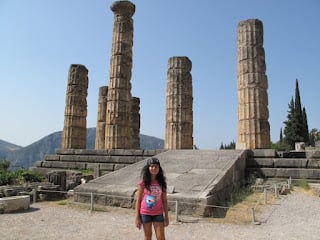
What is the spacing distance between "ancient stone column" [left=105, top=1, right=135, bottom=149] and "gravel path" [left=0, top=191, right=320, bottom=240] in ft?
32.5

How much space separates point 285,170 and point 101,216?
7449mm

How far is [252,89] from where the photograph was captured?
14.3 m

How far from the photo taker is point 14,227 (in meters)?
5.85

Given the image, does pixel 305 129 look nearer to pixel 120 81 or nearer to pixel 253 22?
pixel 253 22

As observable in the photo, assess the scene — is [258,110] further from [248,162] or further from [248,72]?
[248,162]

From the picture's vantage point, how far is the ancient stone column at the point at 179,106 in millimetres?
17641

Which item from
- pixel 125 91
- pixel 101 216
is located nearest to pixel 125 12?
pixel 125 91

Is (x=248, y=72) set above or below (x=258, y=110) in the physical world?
above

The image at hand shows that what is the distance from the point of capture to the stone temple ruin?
8.15 m

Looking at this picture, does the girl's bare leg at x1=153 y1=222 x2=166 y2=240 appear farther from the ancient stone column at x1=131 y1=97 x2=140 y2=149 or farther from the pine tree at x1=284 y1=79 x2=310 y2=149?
the pine tree at x1=284 y1=79 x2=310 y2=149

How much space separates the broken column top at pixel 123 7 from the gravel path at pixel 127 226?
47.0 ft

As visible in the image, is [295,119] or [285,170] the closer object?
[285,170]

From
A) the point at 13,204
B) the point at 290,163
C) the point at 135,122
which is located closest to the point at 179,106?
the point at 135,122

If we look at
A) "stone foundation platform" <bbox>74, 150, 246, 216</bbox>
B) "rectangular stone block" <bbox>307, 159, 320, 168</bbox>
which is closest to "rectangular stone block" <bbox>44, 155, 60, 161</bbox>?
"stone foundation platform" <bbox>74, 150, 246, 216</bbox>
